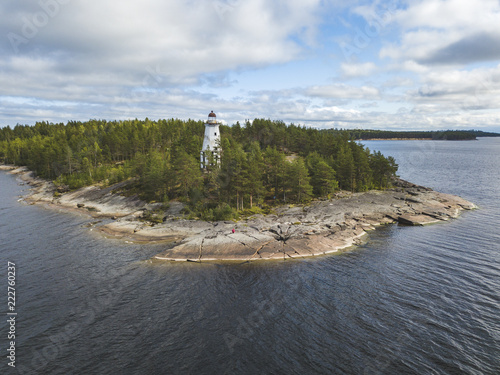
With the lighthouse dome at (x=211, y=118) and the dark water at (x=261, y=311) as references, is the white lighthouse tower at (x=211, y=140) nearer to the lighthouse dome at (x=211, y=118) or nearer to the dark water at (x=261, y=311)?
the lighthouse dome at (x=211, y=118)

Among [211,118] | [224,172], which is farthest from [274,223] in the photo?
[211,118]

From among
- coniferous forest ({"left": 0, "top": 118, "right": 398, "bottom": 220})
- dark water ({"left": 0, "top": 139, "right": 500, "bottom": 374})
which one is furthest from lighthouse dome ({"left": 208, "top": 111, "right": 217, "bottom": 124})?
dark water ({"left": 0, "top": 139, "right": 500, "bottom": 374})

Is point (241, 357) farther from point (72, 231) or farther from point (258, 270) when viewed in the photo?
point (72, 231)

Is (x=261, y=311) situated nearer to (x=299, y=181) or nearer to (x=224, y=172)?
(x=224, y=172)

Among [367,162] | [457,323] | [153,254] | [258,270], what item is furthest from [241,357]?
[367,162]

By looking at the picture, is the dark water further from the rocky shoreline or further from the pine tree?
the pine tree

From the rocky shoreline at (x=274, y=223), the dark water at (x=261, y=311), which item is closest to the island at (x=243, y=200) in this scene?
the rocky shoreline at (x=274, y=223)

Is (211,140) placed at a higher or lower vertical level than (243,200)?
higher
